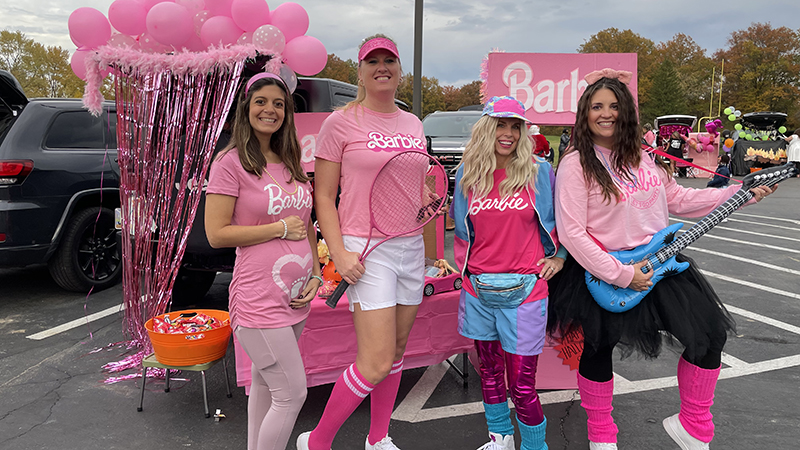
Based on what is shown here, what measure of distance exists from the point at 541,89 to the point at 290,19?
1988 mm

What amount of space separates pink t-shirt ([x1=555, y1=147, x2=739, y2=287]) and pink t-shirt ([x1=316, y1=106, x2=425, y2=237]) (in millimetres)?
737

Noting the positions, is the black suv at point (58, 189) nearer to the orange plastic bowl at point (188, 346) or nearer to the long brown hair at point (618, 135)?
the orange plastic bowl at point (188, 346)

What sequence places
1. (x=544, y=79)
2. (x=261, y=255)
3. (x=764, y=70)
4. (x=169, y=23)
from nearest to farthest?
(x=261, y=255), (x=169, y=23), (x=544, y=79), (x=764, y=70)

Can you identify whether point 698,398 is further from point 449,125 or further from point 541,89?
point 449,125

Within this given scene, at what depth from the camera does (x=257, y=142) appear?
2250 mm

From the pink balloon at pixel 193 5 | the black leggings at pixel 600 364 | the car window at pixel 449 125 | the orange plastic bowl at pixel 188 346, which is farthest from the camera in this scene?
the car window at pixel 449 125

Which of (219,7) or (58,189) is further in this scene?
(58,189)

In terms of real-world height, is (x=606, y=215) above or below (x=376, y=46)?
below

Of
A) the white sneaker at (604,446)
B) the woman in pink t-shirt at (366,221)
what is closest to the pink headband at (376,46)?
the woman in pink t-shirt at (366,221)

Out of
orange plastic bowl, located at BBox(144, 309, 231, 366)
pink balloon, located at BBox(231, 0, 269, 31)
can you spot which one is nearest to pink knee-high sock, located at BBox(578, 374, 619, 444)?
orange plastic bowl, located at BBox(144, 309, 231, 366)

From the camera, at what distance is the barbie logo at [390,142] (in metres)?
2.27

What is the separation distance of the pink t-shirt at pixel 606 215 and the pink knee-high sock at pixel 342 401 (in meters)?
1.11

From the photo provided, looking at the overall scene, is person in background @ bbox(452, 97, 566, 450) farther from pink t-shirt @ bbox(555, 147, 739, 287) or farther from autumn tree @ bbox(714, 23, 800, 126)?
autumn tree @ bbox(714, 23, 800, 126)

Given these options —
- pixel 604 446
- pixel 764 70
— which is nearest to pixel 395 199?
pixel 604 446
